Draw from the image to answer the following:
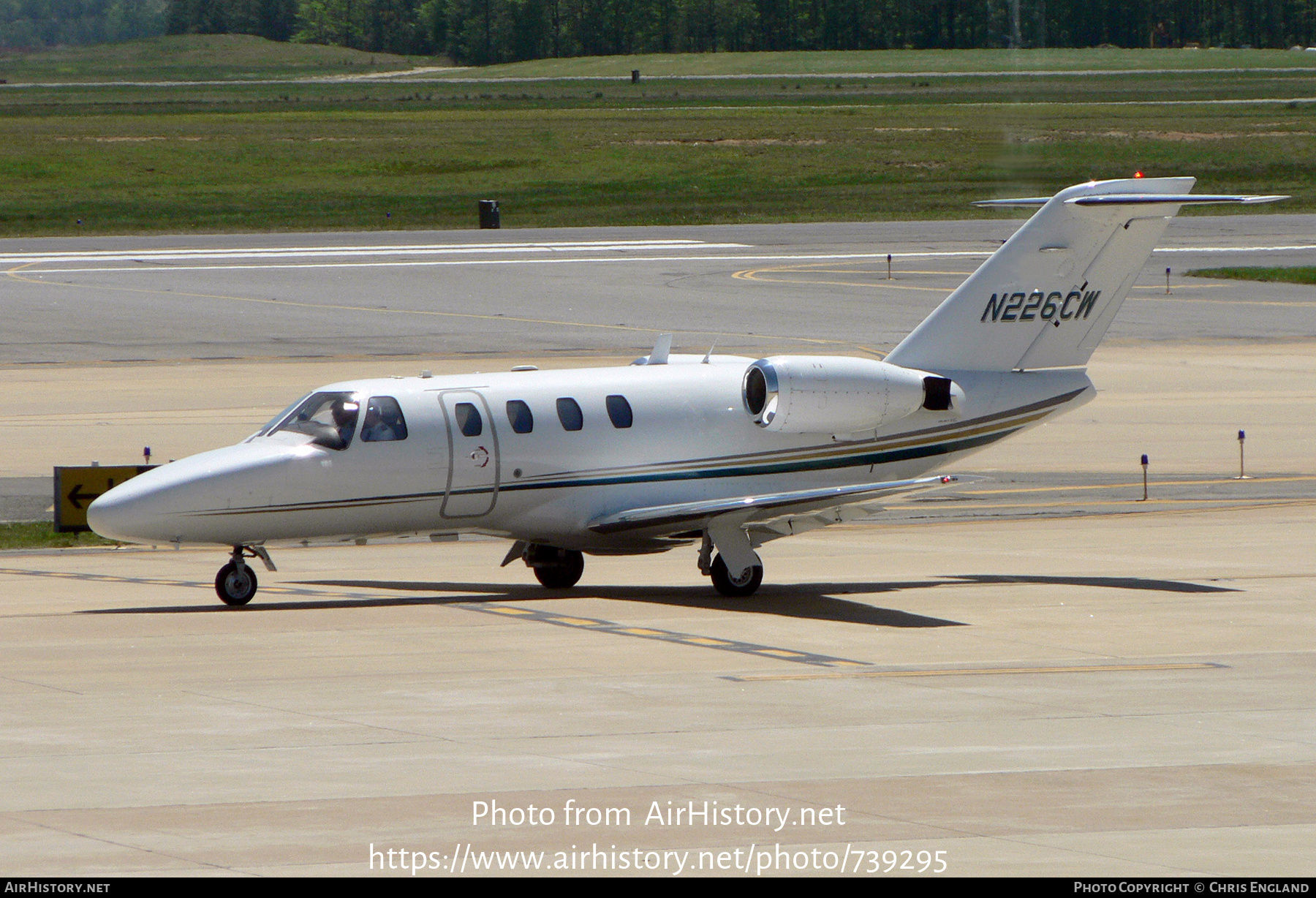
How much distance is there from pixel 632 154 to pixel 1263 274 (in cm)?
5136

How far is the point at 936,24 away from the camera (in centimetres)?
15362

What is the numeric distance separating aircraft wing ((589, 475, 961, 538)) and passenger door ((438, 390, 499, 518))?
1502 mm

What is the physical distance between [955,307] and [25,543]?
1516 centimetres

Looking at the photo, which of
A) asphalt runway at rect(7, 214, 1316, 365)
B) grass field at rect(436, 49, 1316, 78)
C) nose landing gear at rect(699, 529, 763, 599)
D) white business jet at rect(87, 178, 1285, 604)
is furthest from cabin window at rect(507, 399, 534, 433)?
grass field at rect(436, 49, 1316, 78)

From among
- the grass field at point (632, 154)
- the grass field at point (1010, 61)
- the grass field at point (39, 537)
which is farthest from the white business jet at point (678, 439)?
the grass field at point (1010, 61)

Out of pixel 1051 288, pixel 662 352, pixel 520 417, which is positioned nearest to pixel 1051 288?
pixel 1051 288

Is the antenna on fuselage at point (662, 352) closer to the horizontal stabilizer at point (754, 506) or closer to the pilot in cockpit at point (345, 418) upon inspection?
the horizontal stabilizer at point (754, 506)

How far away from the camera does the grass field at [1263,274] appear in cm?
6706

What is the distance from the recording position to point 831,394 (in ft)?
79.1

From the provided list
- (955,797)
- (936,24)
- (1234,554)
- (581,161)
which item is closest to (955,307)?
(1234,554)

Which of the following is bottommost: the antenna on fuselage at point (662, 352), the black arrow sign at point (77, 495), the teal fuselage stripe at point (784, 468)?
the black arrow sign at point (77, 495)

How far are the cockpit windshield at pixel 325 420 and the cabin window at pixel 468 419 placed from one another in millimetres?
1276

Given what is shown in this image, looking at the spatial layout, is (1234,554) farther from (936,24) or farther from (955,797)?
(936,24)

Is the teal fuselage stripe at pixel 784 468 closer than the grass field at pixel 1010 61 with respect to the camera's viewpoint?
Yes
